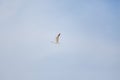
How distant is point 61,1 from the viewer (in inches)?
141

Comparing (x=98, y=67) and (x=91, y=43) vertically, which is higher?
(x=91, y=43)

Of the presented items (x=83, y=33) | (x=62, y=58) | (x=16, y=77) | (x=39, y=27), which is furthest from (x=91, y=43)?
(x=16, y=77)

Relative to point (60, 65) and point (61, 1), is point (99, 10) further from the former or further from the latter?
point (60, 65)

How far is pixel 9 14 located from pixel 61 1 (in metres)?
0.63

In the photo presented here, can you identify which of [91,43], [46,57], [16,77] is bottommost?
[16,77]

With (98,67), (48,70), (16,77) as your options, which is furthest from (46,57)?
(98,67)

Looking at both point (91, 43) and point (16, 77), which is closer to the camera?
point (16, 77)

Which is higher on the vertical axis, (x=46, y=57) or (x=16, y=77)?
(x=46, y=57)

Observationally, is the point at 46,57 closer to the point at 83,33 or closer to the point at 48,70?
the point at 48,70

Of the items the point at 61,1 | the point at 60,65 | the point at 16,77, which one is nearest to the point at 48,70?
the point at 60,65

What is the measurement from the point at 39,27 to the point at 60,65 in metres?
0.50

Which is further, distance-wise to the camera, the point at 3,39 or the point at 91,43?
the point at 91,43

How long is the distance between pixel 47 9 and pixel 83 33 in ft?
1.71

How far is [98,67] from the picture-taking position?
3627 mm
